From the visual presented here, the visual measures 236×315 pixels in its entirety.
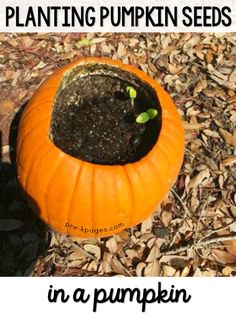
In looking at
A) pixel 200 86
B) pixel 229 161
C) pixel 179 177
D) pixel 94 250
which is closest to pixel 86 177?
pixel 94 250

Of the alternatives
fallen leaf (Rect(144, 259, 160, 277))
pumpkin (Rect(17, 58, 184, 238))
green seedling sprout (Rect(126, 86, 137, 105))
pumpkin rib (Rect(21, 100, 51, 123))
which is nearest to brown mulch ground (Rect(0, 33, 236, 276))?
fallen leaf (Rect(144, 259, 160, 277))

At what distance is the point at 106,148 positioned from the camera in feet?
6.97

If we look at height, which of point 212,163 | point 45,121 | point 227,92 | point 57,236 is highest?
point 45,121

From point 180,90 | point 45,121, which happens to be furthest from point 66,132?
point 180,90

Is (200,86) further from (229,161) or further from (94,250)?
(94,250)

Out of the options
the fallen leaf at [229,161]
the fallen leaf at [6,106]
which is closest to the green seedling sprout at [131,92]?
the fallen leaf at [229,161]

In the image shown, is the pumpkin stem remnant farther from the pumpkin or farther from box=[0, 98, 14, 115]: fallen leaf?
box=[0, 98, 14, 115]: fallen leaf

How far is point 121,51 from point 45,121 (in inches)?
44.9

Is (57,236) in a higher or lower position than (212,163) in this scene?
lower

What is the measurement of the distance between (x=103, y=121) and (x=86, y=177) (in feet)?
1.28

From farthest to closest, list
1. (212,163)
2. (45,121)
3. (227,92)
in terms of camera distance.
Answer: (227,92) < (212,163) < (45,121)

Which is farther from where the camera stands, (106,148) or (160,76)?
(160,76)

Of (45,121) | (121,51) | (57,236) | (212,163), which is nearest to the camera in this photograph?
(45,121)

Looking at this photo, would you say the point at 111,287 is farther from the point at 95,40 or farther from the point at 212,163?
the point at 95,40
